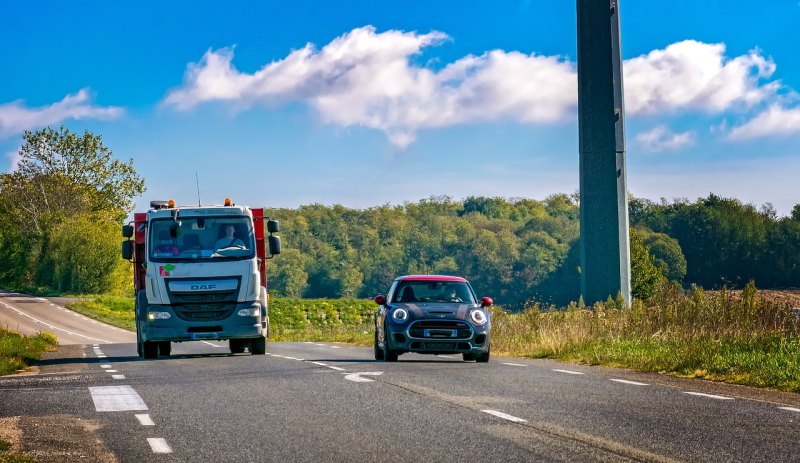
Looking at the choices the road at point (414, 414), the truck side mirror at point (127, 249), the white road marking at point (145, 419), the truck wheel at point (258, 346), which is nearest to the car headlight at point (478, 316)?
the road at point (414, 414)

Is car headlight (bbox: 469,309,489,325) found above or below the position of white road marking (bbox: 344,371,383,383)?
above

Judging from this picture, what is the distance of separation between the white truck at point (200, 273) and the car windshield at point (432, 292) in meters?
2.95

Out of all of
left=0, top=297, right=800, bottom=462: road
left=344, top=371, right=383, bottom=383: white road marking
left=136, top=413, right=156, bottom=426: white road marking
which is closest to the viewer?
left=0, top=297, right=800, bottom=462: road

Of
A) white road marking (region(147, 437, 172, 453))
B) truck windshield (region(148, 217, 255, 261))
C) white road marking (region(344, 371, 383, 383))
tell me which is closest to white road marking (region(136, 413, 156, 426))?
white road marking (region(147, 437, 172, 453))

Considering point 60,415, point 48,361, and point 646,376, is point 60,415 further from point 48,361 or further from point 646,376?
point 48,361

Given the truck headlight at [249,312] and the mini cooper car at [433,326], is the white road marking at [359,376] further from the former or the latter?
the truck headlight at [249,312]

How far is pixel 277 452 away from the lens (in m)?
10.0

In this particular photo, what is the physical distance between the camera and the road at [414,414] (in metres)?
10.1

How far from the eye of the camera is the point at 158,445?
34.9 ft

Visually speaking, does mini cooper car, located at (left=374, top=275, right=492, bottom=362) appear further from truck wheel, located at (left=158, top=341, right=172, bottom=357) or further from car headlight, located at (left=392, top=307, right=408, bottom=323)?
truck wheel, located at (left=158, top=341, right=172, bottom=357)

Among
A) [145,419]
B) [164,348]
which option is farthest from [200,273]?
[145,419]

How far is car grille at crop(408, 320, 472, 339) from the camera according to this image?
73.4ft

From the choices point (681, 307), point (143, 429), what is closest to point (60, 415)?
point (143, 429)

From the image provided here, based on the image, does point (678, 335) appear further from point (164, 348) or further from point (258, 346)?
point (164, 348)
